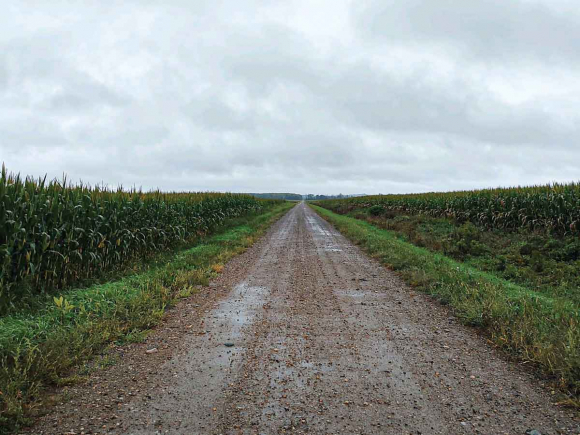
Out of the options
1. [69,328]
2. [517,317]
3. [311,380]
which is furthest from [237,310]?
[517,317]

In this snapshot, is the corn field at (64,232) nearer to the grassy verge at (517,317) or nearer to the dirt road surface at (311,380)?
the dirt road surface at (311,380)

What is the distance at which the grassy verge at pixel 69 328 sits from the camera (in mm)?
3543

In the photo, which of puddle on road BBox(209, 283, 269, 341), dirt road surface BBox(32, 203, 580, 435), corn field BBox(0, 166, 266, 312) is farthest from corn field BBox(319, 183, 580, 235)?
corn field BBox(0, 166, 266, 312)

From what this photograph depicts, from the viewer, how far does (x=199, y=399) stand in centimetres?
352

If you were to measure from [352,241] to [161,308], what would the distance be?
11.5 metres

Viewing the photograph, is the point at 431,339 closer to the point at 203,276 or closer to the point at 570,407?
the point at 570,407

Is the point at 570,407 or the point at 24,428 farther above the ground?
the point at 570,407

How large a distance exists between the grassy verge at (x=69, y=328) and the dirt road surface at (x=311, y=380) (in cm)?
39

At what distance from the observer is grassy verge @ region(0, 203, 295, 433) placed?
11.6 feet

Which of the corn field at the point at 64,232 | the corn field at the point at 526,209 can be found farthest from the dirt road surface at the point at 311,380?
the corn field at the point at 526,209

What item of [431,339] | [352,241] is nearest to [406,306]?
[431,339]

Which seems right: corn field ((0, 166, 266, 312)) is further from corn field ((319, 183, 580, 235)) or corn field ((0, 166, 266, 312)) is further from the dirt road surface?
corn field ((319, 183, 580, 235))

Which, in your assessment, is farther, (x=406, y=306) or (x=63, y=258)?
(x=63, y=258)

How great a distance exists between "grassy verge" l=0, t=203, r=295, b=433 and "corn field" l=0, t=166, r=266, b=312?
91 centimetres
